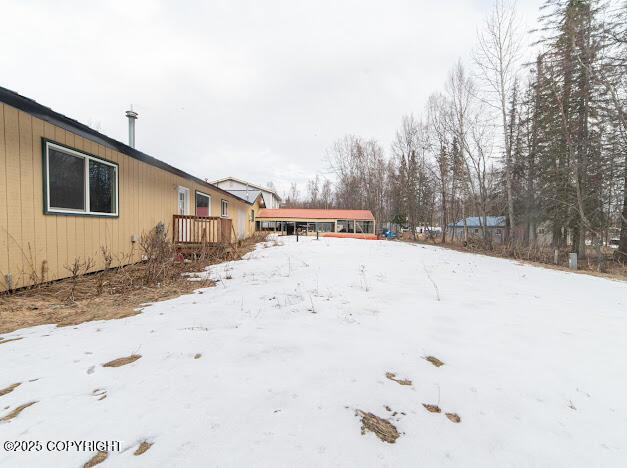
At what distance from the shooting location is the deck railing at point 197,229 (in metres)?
8.34

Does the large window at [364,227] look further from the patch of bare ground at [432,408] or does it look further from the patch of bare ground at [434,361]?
the patch of bare ground at [432,408]

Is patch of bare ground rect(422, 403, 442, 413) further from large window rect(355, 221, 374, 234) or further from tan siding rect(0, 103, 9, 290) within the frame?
large window rect(355, 221, 374, 234)

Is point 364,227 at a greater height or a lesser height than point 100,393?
greater

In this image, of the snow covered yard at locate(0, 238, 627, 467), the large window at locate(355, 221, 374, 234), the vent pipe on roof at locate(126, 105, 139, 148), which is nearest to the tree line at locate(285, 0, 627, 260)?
the large window at locate(355, 221, 374, 234)

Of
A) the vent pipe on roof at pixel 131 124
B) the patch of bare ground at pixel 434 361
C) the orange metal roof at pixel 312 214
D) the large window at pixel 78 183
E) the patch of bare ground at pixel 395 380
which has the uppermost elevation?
the vent pipe on roof at pixel 131 124

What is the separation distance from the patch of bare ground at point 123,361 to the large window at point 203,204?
928 cm

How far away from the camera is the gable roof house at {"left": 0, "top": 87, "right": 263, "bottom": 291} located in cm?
387

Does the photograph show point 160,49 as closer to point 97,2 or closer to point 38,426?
point 97,2

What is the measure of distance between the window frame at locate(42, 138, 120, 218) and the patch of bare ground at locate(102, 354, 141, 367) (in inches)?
155

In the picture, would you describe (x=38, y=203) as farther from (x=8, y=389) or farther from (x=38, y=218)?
(x=8, y=389)

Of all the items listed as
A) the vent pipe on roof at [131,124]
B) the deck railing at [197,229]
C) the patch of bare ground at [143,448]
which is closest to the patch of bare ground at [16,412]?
the patch of bare ground at [143,448]

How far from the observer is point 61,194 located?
4668 millimetres

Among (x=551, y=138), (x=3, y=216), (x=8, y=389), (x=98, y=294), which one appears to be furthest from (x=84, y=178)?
(x=551, y=138)

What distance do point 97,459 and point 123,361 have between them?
969 millimetres
